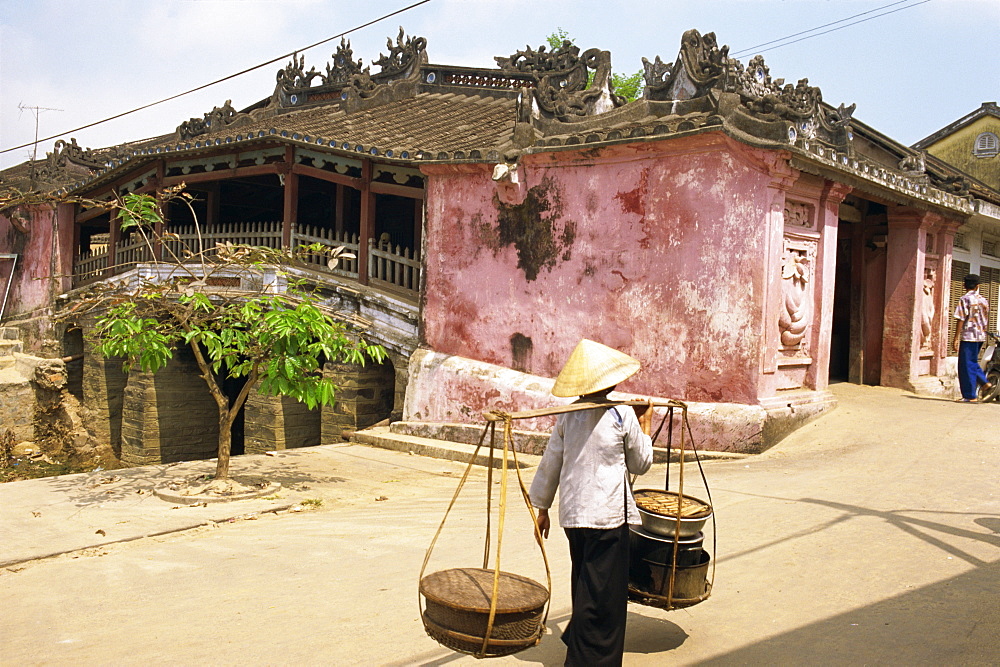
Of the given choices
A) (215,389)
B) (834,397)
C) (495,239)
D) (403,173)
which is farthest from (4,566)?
(834,397)

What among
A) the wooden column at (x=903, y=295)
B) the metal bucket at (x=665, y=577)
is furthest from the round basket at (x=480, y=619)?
the wooden column at (x=903, y=295)

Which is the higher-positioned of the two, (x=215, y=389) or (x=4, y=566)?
(x=215, y=389)

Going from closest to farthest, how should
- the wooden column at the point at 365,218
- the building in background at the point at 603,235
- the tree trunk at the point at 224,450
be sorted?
the tree trunk at the point at 224,450, the building in background at the point at 603,235, the wooden column at the point at 365,218

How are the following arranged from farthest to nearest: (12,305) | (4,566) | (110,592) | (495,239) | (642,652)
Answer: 1. (12,305)
2. (495,239)
3. (4,566)
4. (110,592)
5. (642,652)

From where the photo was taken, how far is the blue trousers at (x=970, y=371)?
10742 mm

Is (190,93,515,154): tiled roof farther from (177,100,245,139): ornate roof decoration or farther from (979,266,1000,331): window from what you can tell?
(979,266,1000,331): window

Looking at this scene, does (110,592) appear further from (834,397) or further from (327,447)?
(834,397)

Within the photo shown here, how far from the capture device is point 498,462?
909 cm

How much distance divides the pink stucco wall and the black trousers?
547cm

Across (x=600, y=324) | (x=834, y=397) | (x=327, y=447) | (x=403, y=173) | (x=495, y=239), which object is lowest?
(x=327, y=447)

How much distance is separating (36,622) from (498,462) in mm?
5208

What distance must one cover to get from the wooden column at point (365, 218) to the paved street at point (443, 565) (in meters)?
4.37

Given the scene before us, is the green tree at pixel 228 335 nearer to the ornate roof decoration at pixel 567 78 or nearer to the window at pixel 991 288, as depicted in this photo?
the ornate roof decoration at pixel 567 78

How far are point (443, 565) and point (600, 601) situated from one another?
201 centimetres
